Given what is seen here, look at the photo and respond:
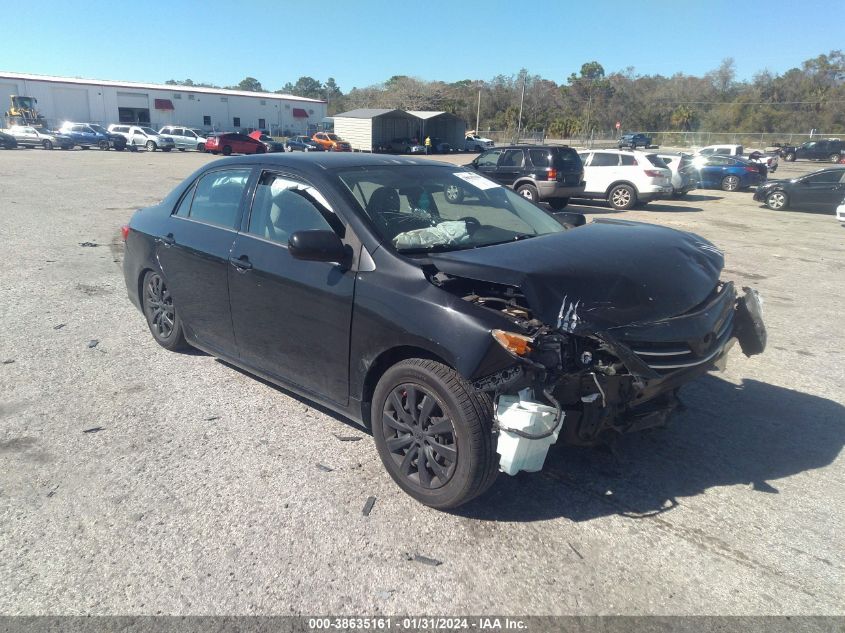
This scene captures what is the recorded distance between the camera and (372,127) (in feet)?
172

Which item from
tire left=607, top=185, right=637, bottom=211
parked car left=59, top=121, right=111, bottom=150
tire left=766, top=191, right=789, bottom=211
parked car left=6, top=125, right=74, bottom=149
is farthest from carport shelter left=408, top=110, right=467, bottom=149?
tire left=607, top=185, right=637, bottom=211

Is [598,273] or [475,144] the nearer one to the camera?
[598,273]

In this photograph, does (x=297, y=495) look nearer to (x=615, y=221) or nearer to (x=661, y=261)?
(x=661, y=261)

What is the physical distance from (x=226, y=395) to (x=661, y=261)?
3.16m

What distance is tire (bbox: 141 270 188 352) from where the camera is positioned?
504 centimetres

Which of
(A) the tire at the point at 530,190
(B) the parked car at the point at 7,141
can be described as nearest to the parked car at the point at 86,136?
(B) the parked car at the point at 7,141

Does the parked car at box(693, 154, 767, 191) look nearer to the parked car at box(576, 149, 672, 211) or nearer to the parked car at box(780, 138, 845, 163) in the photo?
the parked car at box(576, 149, 672, 211)

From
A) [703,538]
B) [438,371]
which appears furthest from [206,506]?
[703,538]

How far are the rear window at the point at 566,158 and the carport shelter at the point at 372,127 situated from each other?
37238 mm

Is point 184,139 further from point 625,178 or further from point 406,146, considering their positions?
point 625,178

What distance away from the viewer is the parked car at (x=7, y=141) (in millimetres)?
40397

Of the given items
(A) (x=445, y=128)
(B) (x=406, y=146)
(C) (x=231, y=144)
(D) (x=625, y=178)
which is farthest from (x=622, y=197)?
(A) (x=445, y=128)

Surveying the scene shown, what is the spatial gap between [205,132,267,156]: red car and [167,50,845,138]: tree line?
39.5 m

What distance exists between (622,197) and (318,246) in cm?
1561
